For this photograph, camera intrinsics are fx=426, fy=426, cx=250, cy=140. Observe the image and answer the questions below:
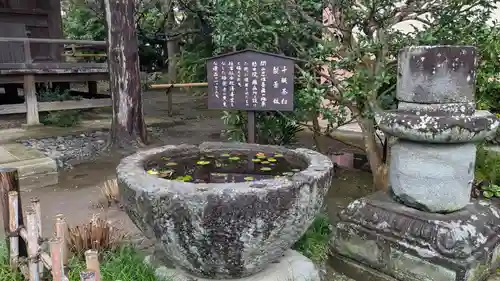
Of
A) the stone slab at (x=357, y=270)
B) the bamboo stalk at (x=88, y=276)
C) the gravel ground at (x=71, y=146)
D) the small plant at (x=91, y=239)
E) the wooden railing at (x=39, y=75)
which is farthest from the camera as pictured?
the wooden railing at (x=39, y=75)

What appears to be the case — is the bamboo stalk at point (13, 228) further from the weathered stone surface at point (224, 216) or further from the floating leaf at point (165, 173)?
the floating leaf at point (165, 173)

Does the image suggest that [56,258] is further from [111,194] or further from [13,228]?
[111,194]

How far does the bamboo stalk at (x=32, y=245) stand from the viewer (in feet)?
8.29

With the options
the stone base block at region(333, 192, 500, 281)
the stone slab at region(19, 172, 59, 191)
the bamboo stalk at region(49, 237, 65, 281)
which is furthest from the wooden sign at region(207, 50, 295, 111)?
the stone slab at region(19, 172, 59, 191)

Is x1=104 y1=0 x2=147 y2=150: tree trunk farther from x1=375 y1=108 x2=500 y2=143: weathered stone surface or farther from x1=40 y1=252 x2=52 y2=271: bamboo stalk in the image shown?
x1=375 y1=108 x2=500 y2=143: weathered stone surface

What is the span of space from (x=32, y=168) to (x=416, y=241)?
4809 millimetres

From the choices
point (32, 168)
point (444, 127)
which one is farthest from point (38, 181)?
point (444, 127)

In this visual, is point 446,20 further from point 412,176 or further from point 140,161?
point 140,161

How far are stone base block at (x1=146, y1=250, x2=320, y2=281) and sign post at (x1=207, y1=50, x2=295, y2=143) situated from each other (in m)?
1.39

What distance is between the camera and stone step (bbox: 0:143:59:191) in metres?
5.39

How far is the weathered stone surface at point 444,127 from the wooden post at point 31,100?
8.14m

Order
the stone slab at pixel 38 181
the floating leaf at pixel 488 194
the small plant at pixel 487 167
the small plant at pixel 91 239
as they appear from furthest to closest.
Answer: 1. the stone slab at pixel 38 181
2. the small plant at pixel 487 167
3. the floating leaf at pixel 488 194
4. the small plant at pixel 91 239

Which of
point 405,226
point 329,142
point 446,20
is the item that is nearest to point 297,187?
point 405,226

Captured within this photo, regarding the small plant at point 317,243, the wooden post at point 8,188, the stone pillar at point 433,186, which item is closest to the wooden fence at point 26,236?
the wooden post at point 8,188
